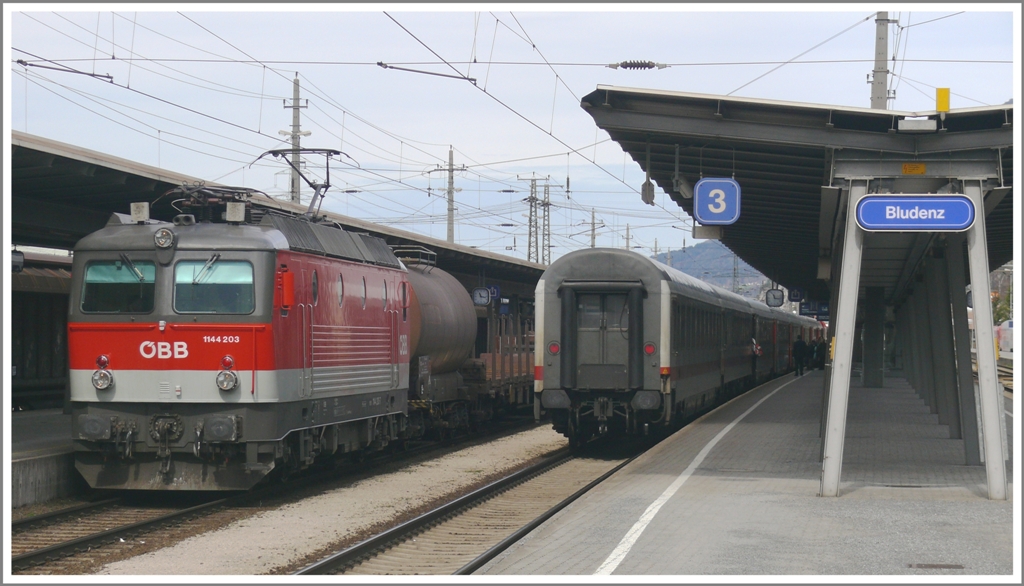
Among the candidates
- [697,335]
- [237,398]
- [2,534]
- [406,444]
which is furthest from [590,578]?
[697,335]

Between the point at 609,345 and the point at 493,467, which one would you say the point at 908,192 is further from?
the point at 493,467

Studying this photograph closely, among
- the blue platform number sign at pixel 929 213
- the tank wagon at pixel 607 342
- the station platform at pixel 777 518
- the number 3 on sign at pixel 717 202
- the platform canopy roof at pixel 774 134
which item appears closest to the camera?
the station platform at pixel 777 518

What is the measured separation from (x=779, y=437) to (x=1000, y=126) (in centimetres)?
777

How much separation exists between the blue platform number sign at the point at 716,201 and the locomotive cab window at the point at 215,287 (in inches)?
234

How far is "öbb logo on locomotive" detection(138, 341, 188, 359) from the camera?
1214cm

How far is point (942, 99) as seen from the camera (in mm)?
12102

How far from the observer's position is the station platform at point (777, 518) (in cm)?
849

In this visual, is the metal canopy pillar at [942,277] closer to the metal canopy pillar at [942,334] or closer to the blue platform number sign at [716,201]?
the metal canopy pillar at [942,334]

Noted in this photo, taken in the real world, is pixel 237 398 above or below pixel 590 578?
above

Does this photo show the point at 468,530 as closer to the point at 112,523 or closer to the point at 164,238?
the point at 112,523

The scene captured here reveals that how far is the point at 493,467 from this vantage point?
1734 cm

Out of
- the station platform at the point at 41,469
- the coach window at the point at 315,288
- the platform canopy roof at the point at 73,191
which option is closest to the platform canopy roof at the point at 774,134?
the coach window at the point at 315,288

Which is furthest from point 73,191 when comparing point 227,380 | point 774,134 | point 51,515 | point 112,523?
point 774,134

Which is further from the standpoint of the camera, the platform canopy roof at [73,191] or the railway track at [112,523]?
the platform canopy roof at [73,191]
